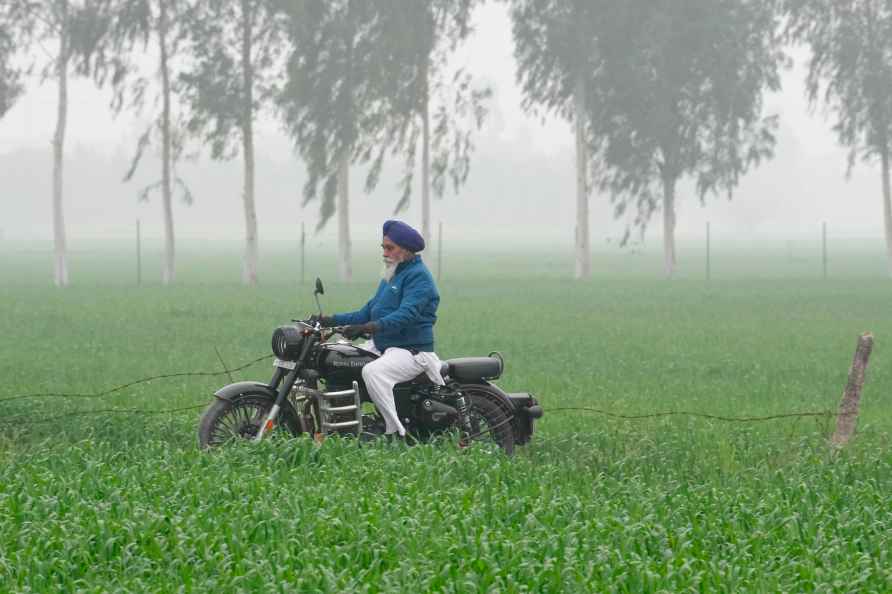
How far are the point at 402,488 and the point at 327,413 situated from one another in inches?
60.9

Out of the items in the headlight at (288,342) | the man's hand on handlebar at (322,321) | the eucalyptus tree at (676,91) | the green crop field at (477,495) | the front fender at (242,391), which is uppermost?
the eucalyptus tree at (676,91)

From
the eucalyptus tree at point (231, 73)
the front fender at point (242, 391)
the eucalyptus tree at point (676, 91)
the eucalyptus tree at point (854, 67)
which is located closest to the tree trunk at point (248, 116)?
the eucalyptus tree at point (231, 73)

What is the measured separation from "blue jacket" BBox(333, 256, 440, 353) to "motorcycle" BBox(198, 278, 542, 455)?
0.20m

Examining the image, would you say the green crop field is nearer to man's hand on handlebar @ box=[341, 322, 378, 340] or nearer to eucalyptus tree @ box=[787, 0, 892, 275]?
man's hand on handlebar @ box=[341, 322, 378, 340]

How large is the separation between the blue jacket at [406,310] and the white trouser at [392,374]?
0.33ft

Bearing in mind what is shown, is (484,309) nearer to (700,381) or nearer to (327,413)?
(700,381)

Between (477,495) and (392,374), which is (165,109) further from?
(477,495)

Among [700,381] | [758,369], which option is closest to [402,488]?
[700,381]

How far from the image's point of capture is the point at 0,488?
927 centimetres

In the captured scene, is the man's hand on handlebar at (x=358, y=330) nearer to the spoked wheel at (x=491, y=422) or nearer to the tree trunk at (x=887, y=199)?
the spoked wheel at (x=491, y=422)

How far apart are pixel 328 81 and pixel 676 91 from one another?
12.3 m

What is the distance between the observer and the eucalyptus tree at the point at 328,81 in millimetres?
49844

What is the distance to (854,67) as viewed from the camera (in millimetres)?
54625

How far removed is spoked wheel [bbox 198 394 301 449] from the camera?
10.6 m
